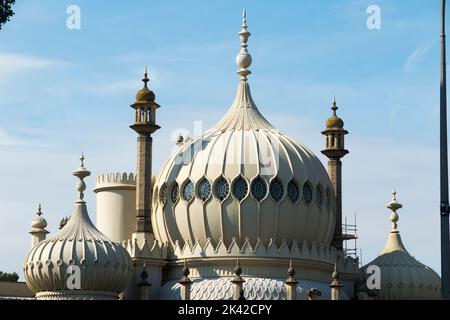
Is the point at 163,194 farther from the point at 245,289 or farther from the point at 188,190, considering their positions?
the point at 245,289

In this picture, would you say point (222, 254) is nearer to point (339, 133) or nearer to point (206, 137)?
point (206, 137)

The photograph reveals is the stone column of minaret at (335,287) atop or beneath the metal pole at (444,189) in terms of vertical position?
beneath

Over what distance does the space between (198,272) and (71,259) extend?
6.28 meters

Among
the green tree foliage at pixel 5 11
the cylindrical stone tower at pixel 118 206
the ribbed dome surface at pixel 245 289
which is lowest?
the ribbed dome surface at pixel 245 289

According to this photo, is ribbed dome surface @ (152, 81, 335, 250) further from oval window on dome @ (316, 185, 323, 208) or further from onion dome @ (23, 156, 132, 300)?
onion dome @ (23, 156, 132, 300)

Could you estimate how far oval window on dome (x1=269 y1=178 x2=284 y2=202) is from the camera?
5162 centimetres

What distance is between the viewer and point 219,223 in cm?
5128

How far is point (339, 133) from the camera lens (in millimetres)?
57219

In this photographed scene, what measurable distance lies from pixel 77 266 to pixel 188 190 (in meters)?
7.16

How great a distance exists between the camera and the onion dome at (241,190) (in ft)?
168

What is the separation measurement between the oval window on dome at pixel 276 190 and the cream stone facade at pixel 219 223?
0.04 metres

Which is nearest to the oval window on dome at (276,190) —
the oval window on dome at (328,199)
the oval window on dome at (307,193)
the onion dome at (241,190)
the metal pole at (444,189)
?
the onion dome at (241,190)

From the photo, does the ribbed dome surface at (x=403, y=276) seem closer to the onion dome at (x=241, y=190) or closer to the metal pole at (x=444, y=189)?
the onion dome at (x=241, y=190)
